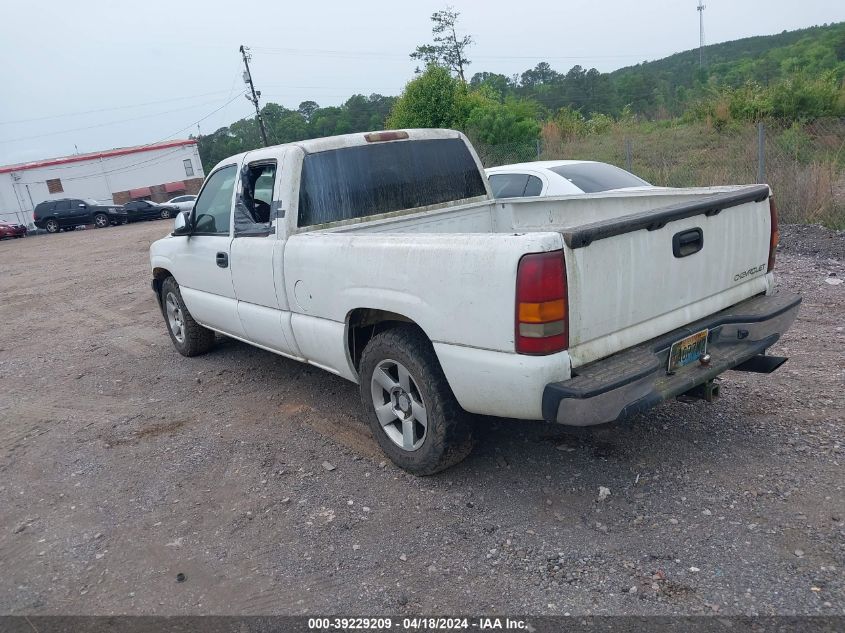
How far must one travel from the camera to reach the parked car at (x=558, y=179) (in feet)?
25.5

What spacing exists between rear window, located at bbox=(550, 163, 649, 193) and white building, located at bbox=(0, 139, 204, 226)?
47068 mm

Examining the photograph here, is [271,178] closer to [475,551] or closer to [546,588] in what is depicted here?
[475,551]

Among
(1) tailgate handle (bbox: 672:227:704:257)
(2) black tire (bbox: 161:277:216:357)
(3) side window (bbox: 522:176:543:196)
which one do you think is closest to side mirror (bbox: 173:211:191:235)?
(2) black tire (bbox: 161:277:216:357)

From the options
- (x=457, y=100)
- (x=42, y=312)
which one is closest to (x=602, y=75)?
(x=457, y=100)

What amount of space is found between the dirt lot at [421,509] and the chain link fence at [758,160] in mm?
5217

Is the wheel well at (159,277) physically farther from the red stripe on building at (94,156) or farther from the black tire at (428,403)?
the red stripe on building at (94,156)

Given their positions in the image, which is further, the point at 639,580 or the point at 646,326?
the point at 646,326

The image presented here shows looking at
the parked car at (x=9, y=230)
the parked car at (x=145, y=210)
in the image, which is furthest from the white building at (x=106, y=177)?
the parked car at (x=145, y=210)

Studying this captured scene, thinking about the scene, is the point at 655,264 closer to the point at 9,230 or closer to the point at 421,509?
the point at 421,509

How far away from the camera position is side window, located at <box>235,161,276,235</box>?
477 cm

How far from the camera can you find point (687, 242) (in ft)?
11.2

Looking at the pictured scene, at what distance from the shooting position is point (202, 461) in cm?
Answer: 443

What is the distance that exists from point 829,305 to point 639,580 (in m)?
4.73

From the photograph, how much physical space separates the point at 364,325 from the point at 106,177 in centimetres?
5204
